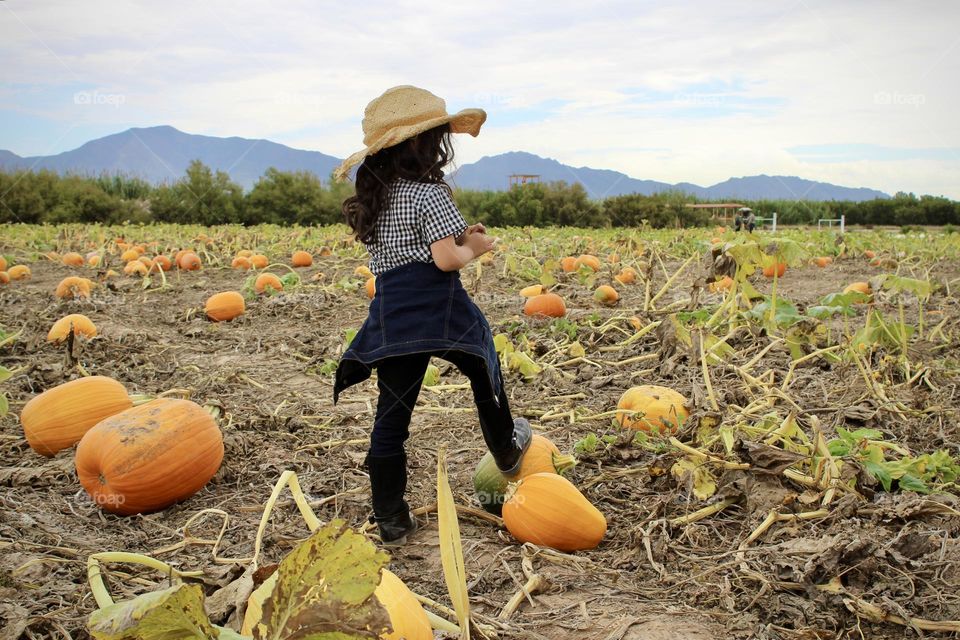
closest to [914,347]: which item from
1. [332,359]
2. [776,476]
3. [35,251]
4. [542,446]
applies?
[776,476]

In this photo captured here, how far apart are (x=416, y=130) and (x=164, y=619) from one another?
1853 mm

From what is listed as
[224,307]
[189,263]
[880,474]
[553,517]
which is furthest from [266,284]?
[880,474]

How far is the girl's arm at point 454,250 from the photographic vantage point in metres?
2.48

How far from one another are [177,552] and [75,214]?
17.8m

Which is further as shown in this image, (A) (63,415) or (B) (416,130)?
(A) (63,415)

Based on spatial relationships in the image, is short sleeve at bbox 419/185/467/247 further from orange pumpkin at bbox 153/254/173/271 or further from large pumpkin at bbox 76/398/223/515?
orange pumpkin at bbox 153/254/173/271

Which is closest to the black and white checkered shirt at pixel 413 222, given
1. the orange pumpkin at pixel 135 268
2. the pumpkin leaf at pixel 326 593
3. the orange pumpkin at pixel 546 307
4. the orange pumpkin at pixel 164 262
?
the pumpkin leaf at pixel 326 593

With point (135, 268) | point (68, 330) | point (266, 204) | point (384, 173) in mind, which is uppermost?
point (266, 204)

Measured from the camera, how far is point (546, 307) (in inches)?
221

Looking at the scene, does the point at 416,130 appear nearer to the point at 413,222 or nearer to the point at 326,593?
the point at 413,222

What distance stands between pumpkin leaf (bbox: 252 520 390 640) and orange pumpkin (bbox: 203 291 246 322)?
18.2 feet

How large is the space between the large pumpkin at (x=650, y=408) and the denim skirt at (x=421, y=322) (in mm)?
899

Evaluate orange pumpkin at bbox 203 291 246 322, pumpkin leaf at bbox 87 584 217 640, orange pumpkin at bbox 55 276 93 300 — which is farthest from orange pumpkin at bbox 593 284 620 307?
pumpkin leaf at bbox 87 584 217 640

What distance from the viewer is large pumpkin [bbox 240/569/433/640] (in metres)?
1.40
